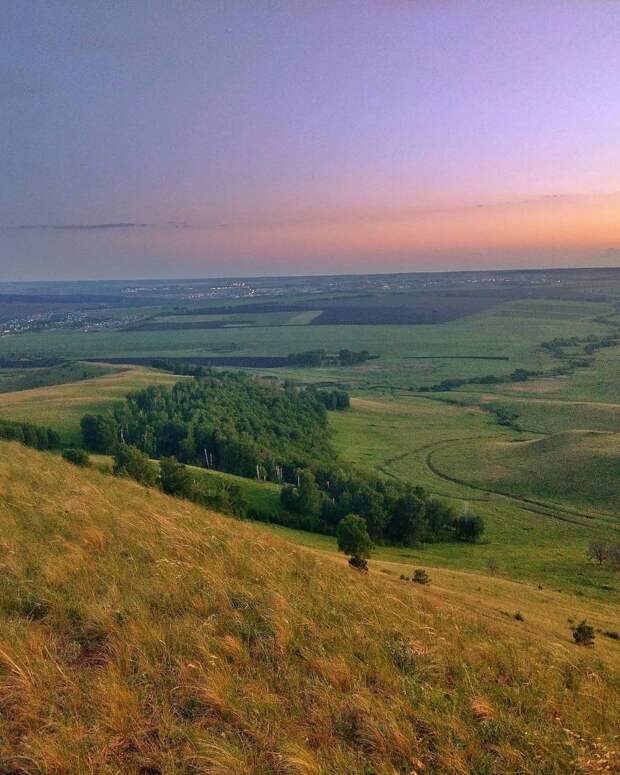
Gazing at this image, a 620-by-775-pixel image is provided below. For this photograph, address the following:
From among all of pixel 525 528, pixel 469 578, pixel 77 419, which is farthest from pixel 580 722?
pixel 77 419

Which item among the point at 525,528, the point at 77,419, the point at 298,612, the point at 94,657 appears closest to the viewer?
the point at 94,657

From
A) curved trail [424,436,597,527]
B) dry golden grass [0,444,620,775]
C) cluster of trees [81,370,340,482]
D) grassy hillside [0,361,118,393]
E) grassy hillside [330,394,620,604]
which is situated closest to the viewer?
dry golden grass [0,444,620,775]

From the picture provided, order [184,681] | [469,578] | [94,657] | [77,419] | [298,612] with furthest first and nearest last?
[77,419], [469,578], [298,612], [94,657], [184,681]

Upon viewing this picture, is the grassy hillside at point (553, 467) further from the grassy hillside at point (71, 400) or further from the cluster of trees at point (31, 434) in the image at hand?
the grassy hillside at point (71, 400)

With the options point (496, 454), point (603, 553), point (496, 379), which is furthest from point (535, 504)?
point (496, 379)

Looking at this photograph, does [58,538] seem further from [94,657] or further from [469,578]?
[469,578]

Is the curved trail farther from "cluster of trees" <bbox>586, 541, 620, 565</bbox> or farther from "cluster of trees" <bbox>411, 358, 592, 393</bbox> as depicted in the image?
"cluster of trees" <bbox>411, 358, 592, 393</bbox>

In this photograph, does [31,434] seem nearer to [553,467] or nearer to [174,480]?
[174,480]

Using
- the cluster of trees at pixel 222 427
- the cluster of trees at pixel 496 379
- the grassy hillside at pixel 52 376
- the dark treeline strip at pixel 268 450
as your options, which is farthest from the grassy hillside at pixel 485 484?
the grassy hillside at pixel 52 376

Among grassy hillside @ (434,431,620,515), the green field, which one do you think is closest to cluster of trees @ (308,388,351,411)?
the green field
